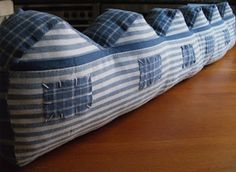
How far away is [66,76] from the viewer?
369 mm

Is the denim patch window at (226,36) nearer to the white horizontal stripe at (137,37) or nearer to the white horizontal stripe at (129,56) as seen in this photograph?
the white horizontal stripe at (129,56)

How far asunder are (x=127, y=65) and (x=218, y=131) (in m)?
0.18

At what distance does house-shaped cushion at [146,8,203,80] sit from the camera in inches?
23.6

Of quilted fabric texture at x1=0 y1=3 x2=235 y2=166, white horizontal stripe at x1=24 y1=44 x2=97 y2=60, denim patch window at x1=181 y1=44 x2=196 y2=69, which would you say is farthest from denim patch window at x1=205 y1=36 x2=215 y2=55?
white horizontal stripe at x1=24 y1=44 x2=97 y2=60

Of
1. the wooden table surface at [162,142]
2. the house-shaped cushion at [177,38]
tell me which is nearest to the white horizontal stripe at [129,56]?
the house-shaped cushion at [177,38]

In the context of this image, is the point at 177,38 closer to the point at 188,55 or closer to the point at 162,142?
the point at 188,55

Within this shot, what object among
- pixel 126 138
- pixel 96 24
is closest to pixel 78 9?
pixel 96 24

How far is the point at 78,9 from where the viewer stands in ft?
6.12

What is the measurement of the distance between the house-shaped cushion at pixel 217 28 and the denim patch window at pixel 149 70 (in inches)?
14.1

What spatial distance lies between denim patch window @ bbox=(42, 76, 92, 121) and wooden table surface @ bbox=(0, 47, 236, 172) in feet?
0.20

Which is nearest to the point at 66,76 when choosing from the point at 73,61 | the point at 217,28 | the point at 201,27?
the point at 73,61

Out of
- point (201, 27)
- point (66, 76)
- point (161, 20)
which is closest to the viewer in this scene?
point (66, 76)

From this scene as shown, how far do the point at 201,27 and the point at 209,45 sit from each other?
56mm

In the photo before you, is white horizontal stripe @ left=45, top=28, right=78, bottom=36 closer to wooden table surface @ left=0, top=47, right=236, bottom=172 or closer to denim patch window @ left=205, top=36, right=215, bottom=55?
wooden table surface @ left=0, top=47, right=236, bottom=172
